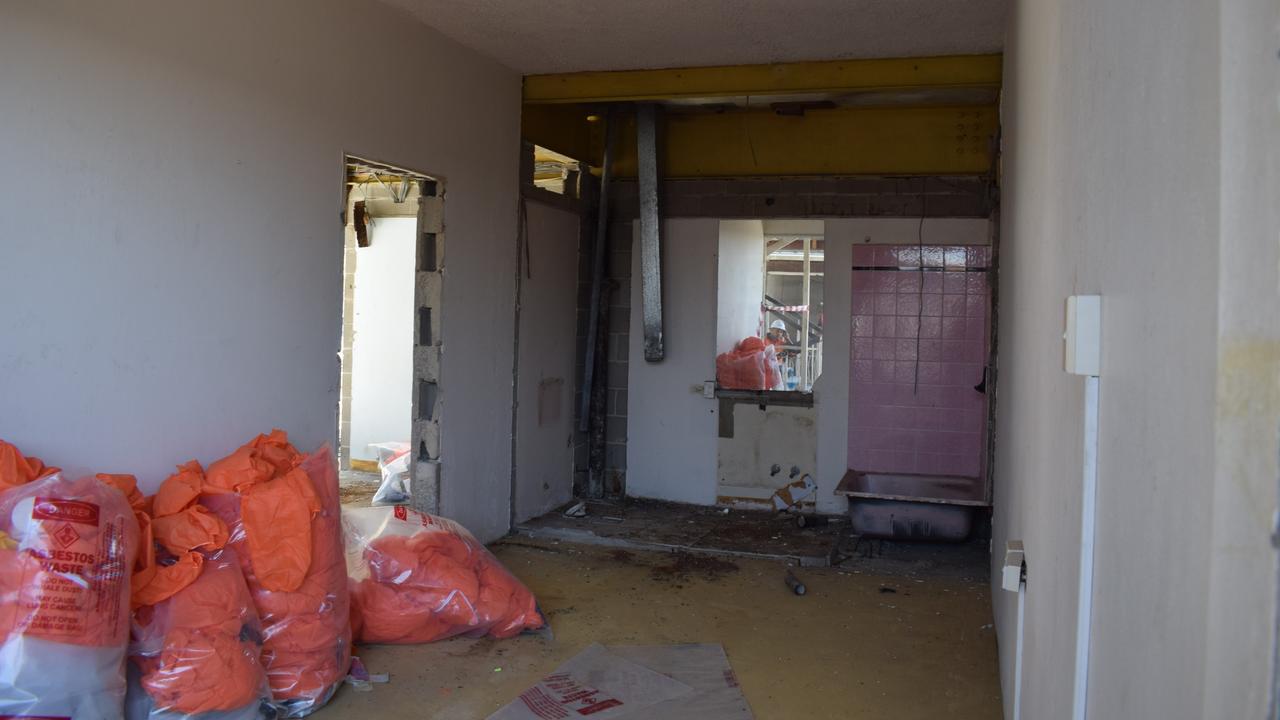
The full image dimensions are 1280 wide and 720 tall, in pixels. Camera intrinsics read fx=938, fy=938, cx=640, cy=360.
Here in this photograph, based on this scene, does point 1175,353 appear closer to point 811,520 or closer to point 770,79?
point 770,79

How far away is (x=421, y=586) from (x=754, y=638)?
1.50m

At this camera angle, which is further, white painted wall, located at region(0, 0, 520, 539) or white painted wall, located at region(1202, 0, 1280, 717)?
white painted wall, located at region(0, 0, 520, 539)

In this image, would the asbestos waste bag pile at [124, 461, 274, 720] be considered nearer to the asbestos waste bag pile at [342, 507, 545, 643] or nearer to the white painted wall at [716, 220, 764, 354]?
the asbestos waste bag pile at [342, 507, 545, 643]

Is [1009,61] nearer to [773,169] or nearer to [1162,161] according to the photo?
[773,169]

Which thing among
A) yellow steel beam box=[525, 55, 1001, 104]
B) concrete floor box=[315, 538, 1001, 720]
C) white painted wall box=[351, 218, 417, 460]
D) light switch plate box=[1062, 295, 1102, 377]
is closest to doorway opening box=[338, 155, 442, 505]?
white painted wall box=[351, 218, 417, 460]

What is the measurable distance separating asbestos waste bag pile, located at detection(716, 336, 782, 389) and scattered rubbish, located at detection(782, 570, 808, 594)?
2119 mm

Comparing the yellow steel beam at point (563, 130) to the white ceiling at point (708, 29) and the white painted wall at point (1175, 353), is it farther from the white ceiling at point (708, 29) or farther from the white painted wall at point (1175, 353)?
the white painted wall at point (1175, 353)

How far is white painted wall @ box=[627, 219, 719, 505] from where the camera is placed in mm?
6949

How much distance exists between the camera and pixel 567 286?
22.2 feet

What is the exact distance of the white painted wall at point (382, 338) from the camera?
25.4ft

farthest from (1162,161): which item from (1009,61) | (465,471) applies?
(465,471)

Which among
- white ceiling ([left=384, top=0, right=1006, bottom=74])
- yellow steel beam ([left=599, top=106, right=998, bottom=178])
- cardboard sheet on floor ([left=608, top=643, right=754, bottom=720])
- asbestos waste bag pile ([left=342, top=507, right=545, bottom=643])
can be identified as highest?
white ceiling ([left=384, top=0, right=1006, bottom=74])

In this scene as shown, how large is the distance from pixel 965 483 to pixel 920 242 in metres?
1.65

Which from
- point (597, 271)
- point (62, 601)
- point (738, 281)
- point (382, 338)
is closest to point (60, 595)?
point (62, 601)
